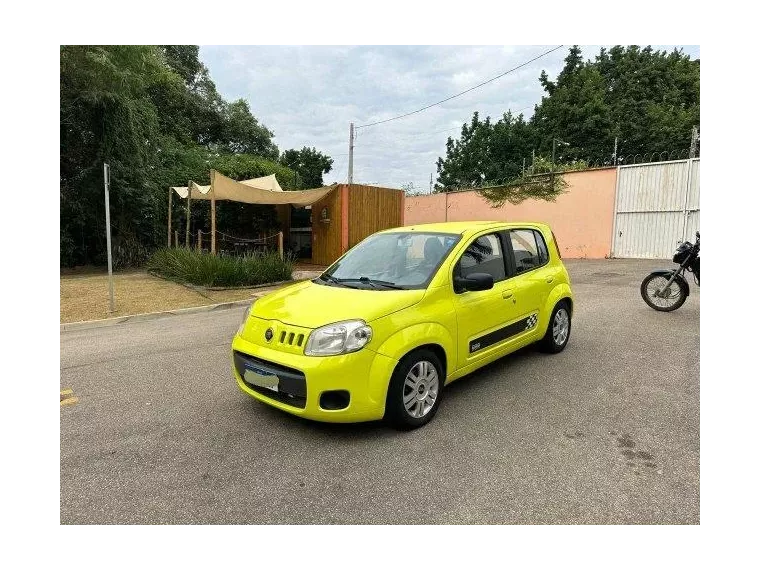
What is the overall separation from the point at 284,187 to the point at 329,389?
21.5m

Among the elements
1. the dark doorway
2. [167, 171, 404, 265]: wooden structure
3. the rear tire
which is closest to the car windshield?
the rear tire

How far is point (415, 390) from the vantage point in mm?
3285

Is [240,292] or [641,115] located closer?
[240,292]

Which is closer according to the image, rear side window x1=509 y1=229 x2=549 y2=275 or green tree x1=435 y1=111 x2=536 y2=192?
rear side window x1=509 y1=229 x2=549 y2=275

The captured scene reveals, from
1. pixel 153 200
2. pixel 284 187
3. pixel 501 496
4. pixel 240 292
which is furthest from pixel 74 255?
pixel 501 496

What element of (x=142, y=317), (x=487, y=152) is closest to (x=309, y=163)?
(x=487, y=152)

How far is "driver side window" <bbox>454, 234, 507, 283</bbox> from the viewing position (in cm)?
393

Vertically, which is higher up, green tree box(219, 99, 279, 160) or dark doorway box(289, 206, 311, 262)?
green tree box(219, 99, 279, 160)

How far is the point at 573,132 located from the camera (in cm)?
2972

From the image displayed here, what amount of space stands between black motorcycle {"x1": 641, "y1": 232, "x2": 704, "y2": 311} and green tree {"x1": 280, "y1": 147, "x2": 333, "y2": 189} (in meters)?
32.1

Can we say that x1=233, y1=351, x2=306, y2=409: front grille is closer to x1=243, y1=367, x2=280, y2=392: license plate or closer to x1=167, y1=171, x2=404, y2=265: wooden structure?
x1=243, y1=367, x2=280, y2=392: license plate

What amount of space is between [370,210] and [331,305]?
471 inches
